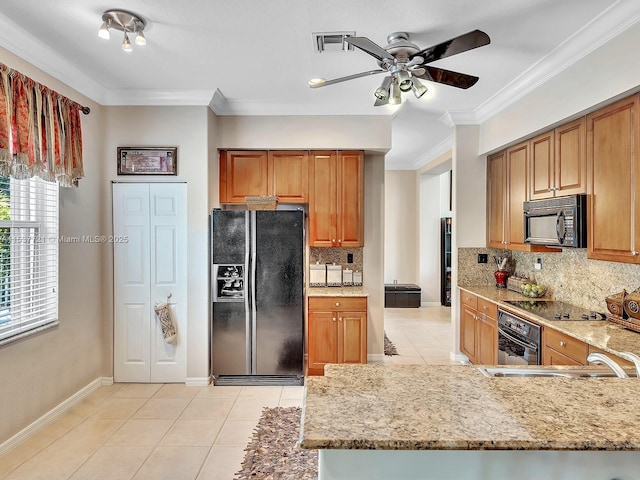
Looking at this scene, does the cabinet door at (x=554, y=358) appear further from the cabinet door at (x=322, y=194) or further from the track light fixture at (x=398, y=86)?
the cabinet door at (x=322, y=194)

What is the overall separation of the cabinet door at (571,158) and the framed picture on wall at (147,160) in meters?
3.38

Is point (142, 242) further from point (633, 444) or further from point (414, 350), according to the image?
point (633, 444)

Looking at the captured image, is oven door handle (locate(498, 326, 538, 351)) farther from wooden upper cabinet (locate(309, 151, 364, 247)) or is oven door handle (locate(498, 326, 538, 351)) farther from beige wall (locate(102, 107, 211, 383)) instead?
beige wall (locate(102, 107, 211, 383))

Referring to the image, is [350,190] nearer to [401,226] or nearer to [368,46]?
[368,46]

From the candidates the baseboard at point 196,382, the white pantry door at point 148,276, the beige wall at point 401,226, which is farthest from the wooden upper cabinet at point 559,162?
the beige wall at point 401,226

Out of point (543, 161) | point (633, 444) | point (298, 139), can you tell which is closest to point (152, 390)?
point (298, 139)

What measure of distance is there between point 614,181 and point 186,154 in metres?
3.46

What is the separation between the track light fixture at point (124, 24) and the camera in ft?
7.64

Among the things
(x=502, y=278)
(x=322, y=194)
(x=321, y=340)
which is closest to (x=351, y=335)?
(x=321, y=340)

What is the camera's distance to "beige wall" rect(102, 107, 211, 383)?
3.74m

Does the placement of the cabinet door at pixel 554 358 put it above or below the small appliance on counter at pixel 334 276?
below

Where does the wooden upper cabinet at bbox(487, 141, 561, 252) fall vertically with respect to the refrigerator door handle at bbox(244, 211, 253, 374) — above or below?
above

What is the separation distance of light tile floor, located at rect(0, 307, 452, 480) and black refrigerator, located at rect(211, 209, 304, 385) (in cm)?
21

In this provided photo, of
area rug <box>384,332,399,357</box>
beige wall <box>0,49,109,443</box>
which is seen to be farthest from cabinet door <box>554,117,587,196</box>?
beige wall <box>0,49,109,443</box>
